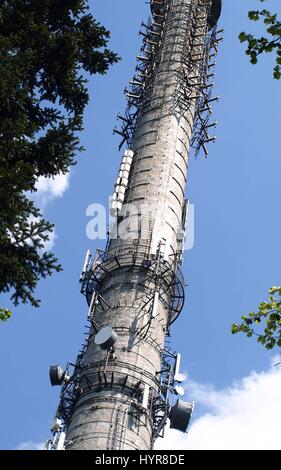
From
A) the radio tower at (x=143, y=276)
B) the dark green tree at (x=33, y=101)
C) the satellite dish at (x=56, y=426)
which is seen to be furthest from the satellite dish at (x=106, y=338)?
→ the dark green tree at (x=33, y=101)

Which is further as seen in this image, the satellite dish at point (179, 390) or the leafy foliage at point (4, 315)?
the satellite dish at point (179, 390)

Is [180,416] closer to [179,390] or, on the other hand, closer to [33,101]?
[179,390]

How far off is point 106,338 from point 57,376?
3.85m

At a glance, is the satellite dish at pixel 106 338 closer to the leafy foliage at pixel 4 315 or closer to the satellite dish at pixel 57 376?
the satellite dish at pixel 57 376

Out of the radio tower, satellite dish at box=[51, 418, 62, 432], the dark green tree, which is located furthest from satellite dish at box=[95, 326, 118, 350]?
the dark green tree

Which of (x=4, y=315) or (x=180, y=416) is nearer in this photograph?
(x=4, y=315)

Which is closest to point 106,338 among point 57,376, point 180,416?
point 57,376

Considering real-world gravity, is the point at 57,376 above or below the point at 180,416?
above

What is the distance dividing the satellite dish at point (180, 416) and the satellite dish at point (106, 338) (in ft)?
13.0

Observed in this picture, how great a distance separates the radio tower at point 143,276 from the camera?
93.8 ft

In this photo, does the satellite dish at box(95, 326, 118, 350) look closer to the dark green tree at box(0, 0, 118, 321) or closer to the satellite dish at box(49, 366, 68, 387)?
the satellite dish at box(49, 366, 68, 387)

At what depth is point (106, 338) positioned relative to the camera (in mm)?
29422

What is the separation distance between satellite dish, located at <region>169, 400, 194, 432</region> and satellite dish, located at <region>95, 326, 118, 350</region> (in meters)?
3.97
